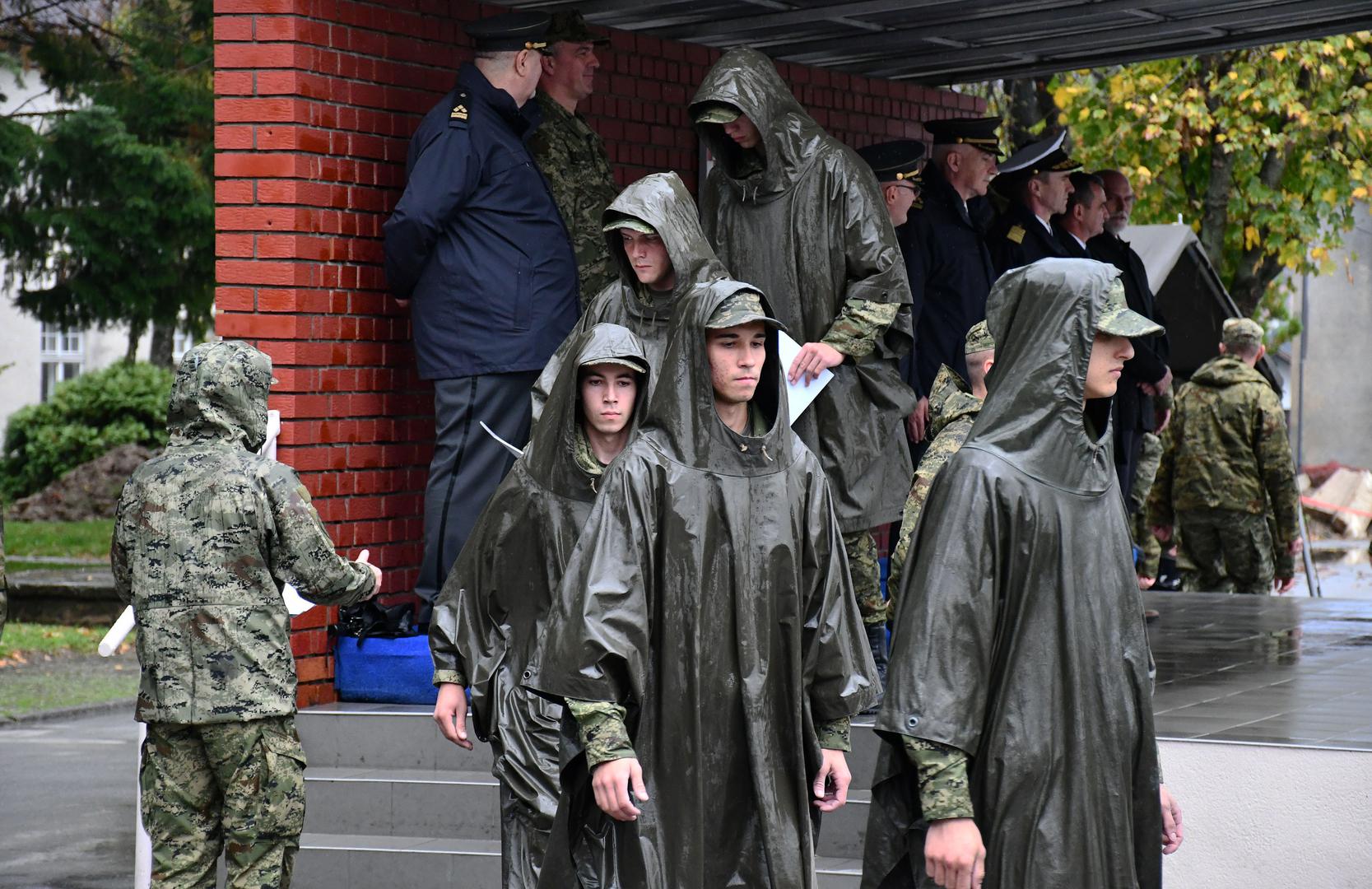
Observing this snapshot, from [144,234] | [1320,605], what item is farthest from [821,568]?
[144,234]

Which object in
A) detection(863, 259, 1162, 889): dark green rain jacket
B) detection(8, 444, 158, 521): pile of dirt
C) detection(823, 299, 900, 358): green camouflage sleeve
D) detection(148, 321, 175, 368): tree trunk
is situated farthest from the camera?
detection(148, 321, 175, 368): tree trunk

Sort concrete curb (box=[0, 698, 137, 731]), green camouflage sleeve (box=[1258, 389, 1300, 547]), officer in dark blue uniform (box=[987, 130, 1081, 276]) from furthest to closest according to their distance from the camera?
concrete curb (box=[0, 698, 137, 731]), green camouflage sleeve (box=[1258, 389, 1300, 547]), officer in dark blue uniform (box=[987, 130, 1081, 276])

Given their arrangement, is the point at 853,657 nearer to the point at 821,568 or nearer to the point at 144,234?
the point at 821,568

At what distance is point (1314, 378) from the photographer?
34406 mm

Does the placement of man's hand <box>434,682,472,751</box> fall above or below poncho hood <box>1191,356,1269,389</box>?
below

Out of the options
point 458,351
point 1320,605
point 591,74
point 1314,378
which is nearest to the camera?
point 458,351

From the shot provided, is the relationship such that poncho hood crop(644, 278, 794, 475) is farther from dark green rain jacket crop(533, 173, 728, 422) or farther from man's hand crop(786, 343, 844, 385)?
man's hand crop(786, 343, 844, 385)

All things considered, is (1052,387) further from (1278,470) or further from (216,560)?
(1278,470)

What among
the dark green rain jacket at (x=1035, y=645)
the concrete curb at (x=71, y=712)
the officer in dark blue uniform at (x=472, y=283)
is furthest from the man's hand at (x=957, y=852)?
the concrete curb at (x=71, y=712)

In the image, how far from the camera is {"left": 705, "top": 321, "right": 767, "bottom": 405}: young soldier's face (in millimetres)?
4508

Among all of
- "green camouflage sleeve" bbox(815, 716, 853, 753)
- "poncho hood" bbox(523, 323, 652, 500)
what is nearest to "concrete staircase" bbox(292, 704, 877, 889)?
"poncho hood" bbox(523, 323, 652, 500)

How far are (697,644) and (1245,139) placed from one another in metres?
14.3

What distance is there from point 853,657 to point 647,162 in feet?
17.5

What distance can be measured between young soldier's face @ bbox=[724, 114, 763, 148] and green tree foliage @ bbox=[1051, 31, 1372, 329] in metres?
11.0
